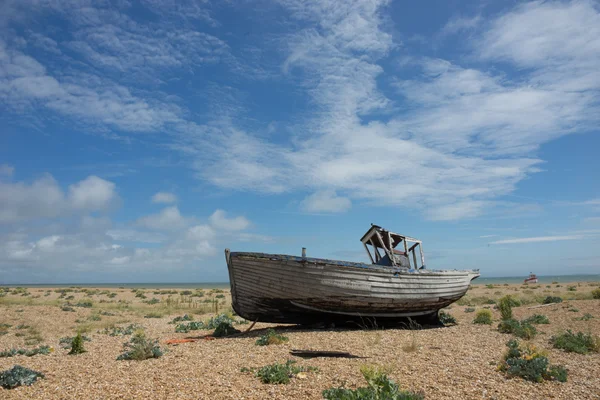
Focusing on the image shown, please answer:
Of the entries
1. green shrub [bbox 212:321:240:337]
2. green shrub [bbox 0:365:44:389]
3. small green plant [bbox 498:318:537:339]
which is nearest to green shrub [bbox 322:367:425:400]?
green shrub [bbox 0:365:44:389]

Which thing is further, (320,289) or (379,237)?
(379,237)

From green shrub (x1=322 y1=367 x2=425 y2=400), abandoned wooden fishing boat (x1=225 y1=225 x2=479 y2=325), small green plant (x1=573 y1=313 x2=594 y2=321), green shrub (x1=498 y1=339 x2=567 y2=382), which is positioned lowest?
small green plant (x1=573 y1=313 x2=594 y2=321)

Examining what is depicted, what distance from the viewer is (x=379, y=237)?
1548 cm

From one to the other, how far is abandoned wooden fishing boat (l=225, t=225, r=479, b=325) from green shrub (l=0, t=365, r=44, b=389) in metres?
6.68

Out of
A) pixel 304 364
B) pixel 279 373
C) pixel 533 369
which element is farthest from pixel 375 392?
pixel 533 369

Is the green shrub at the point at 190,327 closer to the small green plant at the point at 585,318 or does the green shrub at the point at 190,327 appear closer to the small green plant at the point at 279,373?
the small green plant at the point at 279,373

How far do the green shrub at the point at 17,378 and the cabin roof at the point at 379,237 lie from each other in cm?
1166

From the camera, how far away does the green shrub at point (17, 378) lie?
6.94 metres

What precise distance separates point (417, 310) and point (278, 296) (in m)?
5.84

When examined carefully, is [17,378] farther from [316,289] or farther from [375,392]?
[316,289]

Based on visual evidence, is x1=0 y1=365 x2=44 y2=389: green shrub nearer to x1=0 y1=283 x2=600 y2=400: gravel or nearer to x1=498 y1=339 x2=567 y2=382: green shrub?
x1=0 y1=283 x2=600 y2=400: gravel

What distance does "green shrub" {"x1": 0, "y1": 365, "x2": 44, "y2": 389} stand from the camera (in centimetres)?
694

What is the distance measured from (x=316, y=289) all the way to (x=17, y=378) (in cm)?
787

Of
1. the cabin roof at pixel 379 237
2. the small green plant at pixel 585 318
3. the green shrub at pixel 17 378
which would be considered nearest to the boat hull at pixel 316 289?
the cabin roof at pixel 379 237
